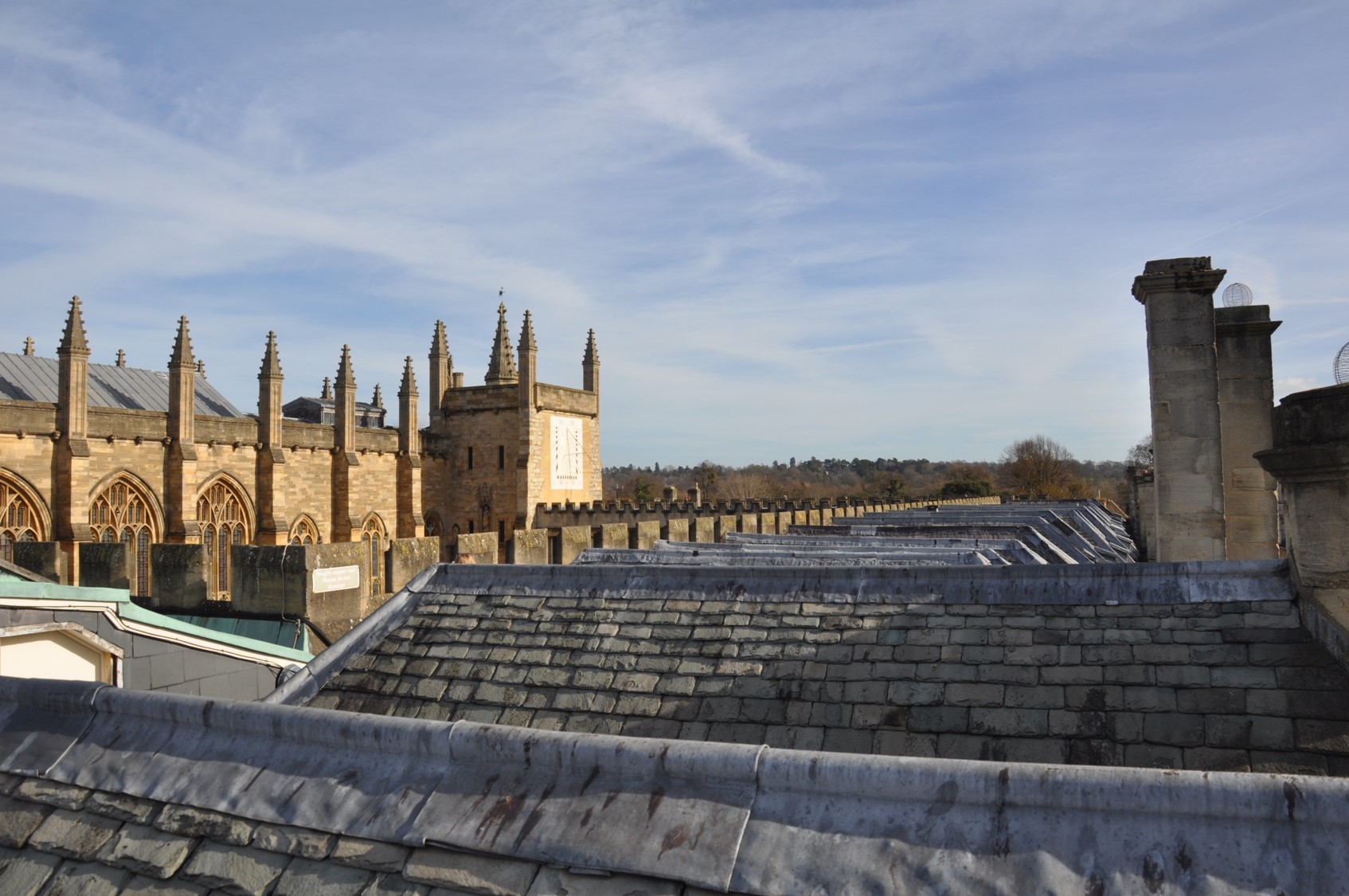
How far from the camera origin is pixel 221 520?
94.8ft

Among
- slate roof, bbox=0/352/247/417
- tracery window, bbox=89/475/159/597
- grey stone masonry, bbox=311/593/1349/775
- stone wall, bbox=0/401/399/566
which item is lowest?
grey stone masonry, bbox=311/593/1349/775

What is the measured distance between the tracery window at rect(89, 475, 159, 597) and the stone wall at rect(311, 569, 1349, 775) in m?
23.1

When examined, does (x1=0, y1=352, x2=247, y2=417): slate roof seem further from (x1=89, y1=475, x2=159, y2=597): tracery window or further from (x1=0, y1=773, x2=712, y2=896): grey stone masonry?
(x1=0, y1=773, x2=712, y2=896): grey stone masonry

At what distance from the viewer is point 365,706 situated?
592cm

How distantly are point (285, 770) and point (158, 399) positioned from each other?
36855 mm

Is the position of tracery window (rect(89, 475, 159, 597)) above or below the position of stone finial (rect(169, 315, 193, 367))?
below

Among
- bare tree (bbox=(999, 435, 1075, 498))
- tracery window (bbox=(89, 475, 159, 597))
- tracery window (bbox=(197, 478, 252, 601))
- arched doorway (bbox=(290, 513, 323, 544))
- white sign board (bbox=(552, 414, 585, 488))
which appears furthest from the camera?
bare tree (bbox=(999, 435, 1075, 498))

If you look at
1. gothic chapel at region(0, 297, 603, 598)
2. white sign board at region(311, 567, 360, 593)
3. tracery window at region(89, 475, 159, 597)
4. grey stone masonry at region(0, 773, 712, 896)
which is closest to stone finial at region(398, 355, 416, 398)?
gothic chapel at region(0, 297, 603, 598)

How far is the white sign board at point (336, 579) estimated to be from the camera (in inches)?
482

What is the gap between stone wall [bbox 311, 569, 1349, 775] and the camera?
4301 millimetres

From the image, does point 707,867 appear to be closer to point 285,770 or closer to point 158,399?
point 285,770

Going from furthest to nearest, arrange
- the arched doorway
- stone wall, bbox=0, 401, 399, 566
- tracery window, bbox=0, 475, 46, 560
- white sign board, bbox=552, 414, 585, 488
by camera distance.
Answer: white sign board, bbox=552, 414, 585, 488 < the arched doorway < stone wall, bbox=0, 401, 399, 566 < tracery window, bbox=0, 475, 46, 560

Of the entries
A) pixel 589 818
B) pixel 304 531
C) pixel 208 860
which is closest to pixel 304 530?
pixel 304 531

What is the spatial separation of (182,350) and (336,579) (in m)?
18.8
